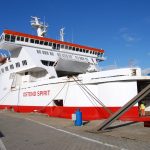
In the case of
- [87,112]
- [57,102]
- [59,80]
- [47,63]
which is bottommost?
[87,112]

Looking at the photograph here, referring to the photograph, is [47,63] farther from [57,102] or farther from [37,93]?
[57,102]

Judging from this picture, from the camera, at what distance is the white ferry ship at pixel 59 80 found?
1420 cm

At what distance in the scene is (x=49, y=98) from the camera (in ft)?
61.3

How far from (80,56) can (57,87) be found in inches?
307

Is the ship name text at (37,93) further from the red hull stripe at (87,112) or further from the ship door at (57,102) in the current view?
the red hull stripe at (87,112)

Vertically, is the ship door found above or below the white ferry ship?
below

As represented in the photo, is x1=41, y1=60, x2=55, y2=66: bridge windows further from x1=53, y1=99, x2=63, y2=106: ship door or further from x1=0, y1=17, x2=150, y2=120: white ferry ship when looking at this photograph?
x1=53, y1=99, x2=63, y2=106: ship door

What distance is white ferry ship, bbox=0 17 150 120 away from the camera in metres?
14.2

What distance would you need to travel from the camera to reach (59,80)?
57.4 ft

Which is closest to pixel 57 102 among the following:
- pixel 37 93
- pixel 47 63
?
pixel 37 93

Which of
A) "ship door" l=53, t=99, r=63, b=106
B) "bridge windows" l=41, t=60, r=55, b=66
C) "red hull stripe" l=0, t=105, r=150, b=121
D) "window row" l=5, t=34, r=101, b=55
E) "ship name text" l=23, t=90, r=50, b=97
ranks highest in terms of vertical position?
"window row" l=5, t=34, r=101, b=55

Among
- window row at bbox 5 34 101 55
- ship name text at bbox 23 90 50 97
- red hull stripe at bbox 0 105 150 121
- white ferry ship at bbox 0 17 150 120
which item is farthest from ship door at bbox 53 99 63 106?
window row at bbox 5 34 101 55

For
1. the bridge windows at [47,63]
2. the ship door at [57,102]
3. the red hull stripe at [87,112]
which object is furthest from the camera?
the bridge windows at [47,63]

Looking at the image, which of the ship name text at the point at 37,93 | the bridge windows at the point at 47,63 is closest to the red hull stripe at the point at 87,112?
the ship name text at the point at 37,93
